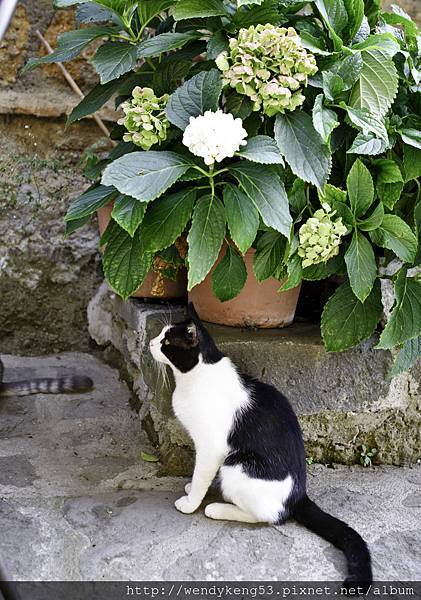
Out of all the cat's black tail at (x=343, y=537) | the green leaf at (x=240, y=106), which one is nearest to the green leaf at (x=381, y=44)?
the green leaf at (x=240, y=106)

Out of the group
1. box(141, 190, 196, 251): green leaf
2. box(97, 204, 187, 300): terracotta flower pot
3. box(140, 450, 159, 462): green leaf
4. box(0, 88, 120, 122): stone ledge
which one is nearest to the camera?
box(141, 190, 196, 251): green leaf

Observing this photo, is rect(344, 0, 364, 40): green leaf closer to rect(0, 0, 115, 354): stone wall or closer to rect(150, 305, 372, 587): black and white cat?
rect(150, 305, 372, 587): black and white cat

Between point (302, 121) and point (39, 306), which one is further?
point (39, 306)

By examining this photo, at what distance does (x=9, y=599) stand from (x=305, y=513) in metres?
0.71

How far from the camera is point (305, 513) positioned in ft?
4.37

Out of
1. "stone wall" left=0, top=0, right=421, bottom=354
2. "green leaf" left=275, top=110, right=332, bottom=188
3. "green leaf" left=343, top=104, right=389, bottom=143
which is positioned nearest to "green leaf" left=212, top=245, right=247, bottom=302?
"green leaf" left=275, top=110, right=332, bottom=188

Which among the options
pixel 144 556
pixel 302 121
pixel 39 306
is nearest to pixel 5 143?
pixel 39 306

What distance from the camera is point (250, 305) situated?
1.52 meters

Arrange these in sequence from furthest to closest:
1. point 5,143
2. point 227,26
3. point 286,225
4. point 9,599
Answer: point 5,143 → point 227,26 → point 286,225 → point 9,599

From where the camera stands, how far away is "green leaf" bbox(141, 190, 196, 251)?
125cm

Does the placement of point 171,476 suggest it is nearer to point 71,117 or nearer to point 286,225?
point 286,225

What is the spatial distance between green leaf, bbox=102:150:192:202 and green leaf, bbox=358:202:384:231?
1.21ft

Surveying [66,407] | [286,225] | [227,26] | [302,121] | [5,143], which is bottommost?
[66,407]

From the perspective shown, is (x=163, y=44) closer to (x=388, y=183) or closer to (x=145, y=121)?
(x=145, y=121)
